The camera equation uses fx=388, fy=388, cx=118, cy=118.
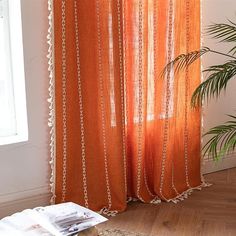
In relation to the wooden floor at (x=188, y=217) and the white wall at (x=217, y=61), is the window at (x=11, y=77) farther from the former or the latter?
the white wall at (x=217, y=61)

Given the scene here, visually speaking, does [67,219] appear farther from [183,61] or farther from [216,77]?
[183,61]

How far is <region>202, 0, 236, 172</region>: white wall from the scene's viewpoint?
118 inches

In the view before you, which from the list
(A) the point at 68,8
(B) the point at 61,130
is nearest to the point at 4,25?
(A) the point at 68,8

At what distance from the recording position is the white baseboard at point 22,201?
2426 mm

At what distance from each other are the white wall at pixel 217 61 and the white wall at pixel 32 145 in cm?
131

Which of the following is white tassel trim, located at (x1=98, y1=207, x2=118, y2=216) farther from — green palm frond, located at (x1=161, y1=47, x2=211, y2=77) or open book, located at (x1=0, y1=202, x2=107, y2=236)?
open book, located at (x1=0, y1=202, x2=107, y2=236)

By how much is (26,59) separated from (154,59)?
0.84 meters

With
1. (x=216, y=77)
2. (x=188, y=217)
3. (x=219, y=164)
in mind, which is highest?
(x=216, y=77)

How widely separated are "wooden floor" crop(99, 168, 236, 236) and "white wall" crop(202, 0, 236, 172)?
0.51m

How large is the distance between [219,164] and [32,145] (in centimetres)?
169

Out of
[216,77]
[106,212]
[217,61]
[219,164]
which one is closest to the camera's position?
[216,77]

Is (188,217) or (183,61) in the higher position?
(183,61)

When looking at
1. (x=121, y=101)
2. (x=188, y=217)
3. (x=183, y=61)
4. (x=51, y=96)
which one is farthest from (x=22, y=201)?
(x=183, y=61)

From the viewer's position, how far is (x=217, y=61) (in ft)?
10.2
